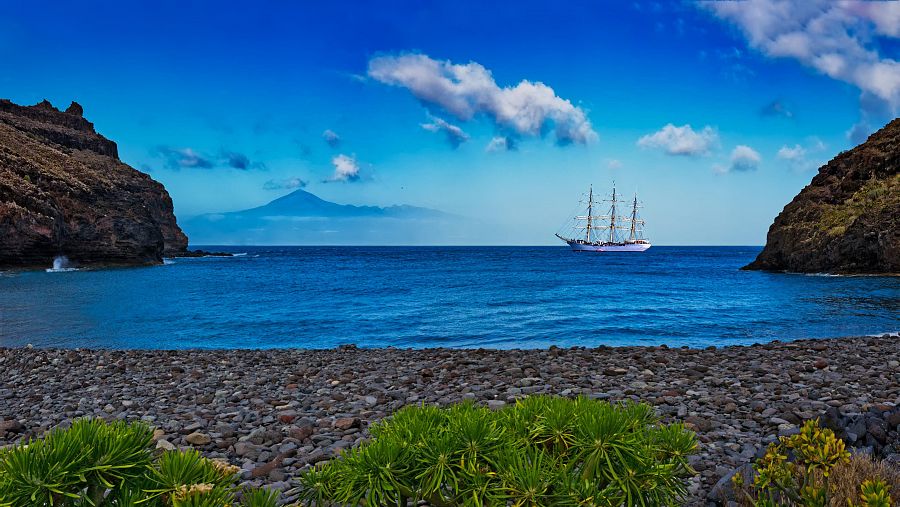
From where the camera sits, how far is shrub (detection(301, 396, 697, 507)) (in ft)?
10.0

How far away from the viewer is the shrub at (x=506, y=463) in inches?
120

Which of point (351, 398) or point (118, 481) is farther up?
point (118, 481)

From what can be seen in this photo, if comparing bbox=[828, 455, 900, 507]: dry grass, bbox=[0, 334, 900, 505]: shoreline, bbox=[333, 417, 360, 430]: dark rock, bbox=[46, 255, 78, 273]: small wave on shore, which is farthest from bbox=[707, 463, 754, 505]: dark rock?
bbox=[46, 255, 78, 273]: small wave on shore

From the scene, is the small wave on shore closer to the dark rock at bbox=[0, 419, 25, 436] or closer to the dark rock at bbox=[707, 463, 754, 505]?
the dark rock at bbox=[0, 419, 25, 436]

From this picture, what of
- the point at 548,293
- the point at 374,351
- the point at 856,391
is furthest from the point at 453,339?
the point at 548,293

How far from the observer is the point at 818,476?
435cm

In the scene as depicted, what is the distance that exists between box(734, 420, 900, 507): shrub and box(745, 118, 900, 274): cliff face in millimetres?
65942

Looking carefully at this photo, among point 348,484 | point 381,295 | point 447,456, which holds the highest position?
point 447,456

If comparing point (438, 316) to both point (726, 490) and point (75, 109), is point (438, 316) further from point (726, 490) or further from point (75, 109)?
point (75, 109)

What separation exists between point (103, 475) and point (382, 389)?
8225 millimetres

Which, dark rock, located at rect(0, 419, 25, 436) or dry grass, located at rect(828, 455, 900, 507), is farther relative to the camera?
dark rock, located at rect(0, 419, 25, 436)

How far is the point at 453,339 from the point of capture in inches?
884

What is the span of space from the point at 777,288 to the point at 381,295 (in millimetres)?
34310

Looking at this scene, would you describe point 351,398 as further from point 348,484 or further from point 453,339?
point 453,339
